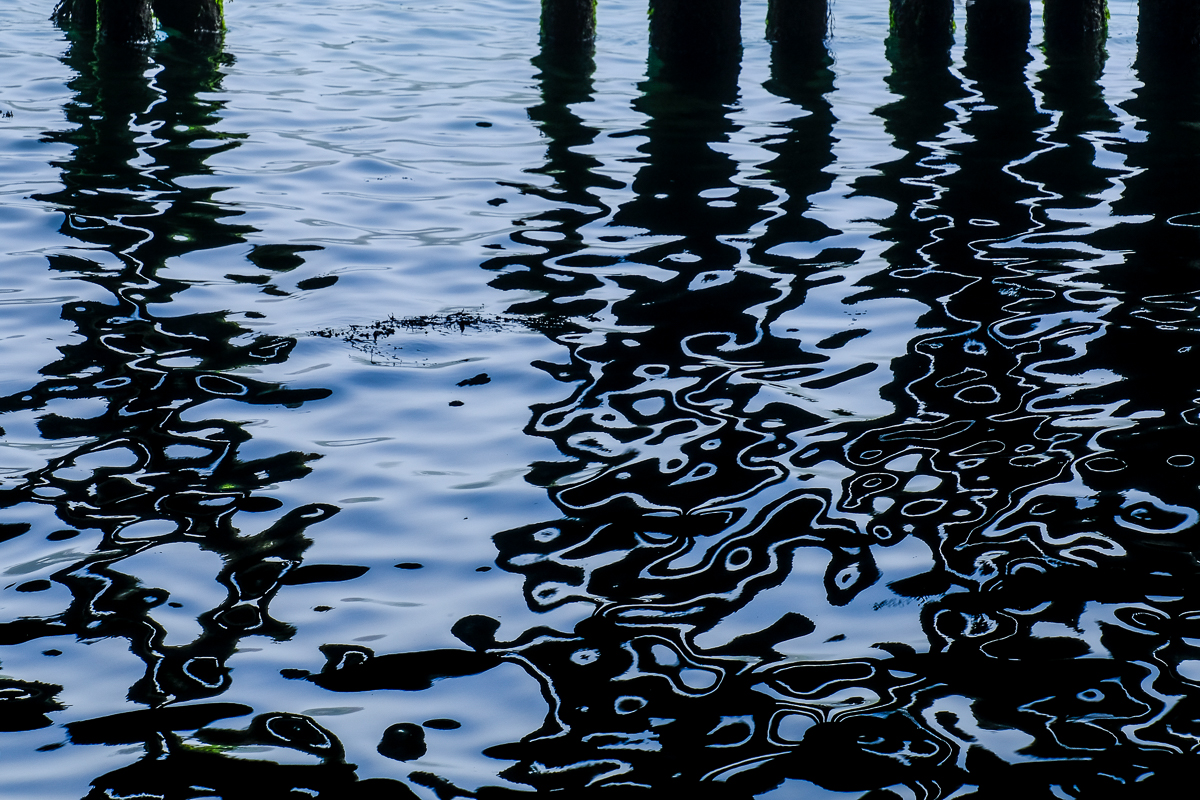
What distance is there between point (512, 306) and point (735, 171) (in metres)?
3.47

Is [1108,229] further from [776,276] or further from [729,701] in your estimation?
[729,701]

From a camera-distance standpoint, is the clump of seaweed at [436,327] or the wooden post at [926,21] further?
the wooden post at [926,21]

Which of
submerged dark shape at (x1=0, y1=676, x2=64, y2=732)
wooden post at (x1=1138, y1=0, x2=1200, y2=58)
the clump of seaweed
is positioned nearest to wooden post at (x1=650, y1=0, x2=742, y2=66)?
wooden post at (x1=1138, y1=0, x2=1200, y2=58)

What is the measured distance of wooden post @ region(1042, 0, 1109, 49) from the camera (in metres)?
16.0

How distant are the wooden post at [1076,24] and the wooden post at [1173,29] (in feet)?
3.84

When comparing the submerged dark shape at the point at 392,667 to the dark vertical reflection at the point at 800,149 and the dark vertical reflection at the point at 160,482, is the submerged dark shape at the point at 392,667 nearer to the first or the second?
the dark vertical reflection at the point at 160,482

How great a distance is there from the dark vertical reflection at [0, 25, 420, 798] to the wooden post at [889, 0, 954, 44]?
9.53m

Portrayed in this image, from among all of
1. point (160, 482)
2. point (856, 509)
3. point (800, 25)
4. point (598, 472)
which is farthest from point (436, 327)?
point (800, 25)

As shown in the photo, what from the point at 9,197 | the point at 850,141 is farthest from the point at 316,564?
the point at 850,141

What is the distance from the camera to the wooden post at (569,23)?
51.6 ft

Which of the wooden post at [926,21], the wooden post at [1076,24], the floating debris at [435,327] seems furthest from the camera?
the wooden post at [1076,24]

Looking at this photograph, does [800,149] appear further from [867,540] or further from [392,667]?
[392,667]

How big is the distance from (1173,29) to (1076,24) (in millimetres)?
1724

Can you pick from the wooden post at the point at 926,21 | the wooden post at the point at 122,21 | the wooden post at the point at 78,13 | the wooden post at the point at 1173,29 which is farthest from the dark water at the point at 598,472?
the wooden post at the point at 78,13
